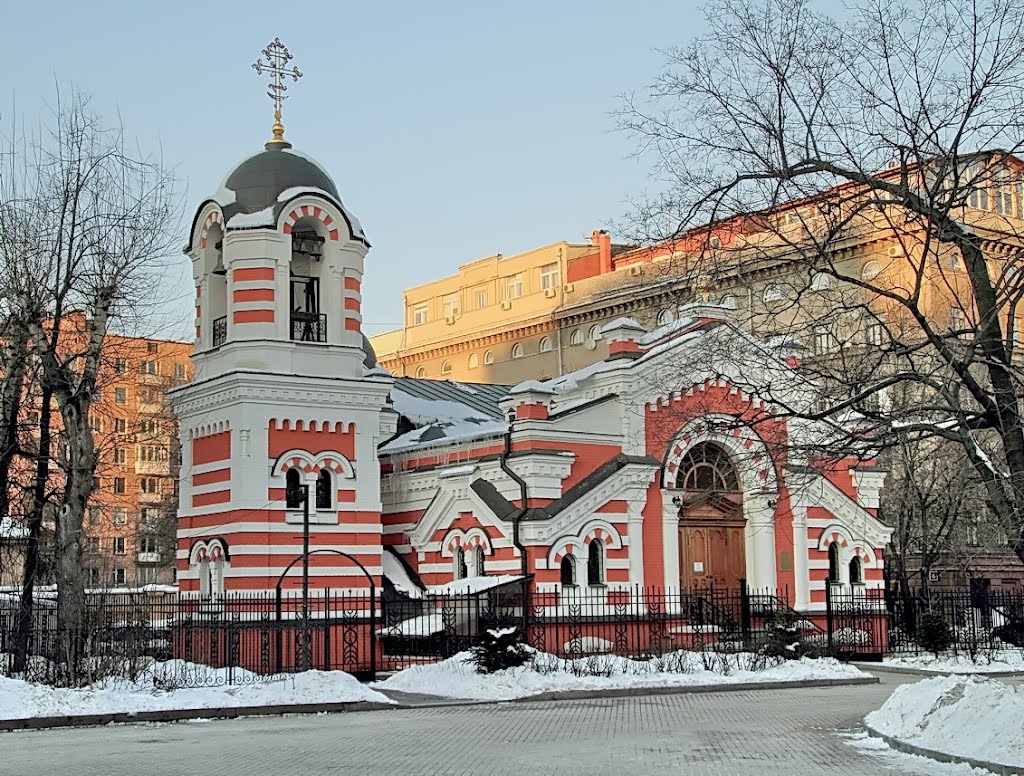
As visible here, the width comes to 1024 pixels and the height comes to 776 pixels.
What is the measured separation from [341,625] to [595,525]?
19.1ft

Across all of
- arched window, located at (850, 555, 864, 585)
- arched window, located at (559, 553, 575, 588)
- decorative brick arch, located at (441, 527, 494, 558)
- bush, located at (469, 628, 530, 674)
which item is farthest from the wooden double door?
bush, located at (469, 628, 530, 674)

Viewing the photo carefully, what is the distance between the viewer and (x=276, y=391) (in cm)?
3002

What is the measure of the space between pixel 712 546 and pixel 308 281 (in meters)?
11.2

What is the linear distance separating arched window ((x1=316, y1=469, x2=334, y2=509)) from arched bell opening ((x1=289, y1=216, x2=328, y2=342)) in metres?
3.03

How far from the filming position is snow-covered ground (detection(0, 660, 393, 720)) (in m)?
19.1

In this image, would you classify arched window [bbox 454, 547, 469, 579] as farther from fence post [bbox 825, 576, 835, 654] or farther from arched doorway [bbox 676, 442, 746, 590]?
fence post [bbox 825, 576, 835, 654]

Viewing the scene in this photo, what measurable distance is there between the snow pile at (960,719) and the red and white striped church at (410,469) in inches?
478

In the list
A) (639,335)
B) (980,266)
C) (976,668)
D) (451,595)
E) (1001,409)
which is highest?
(639,335)

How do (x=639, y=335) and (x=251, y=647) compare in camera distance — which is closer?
(x=251, y=647)

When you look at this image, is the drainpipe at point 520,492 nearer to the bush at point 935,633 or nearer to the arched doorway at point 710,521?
the arched doorway at point 710,521

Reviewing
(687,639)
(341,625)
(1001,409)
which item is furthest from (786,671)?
(1001,409)

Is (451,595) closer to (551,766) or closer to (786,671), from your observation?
(786,671)

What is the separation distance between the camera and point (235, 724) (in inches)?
750

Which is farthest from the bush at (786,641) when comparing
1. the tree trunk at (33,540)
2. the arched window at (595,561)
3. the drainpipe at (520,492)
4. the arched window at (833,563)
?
the tree trunk at (33,540)
